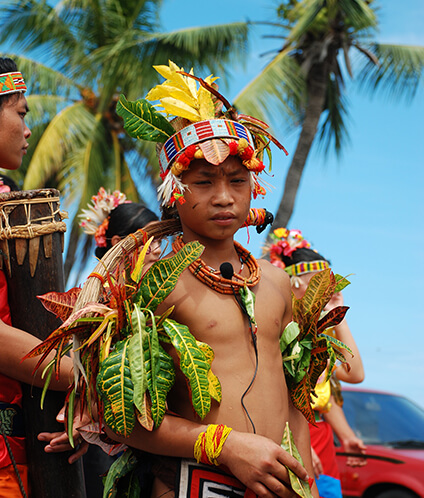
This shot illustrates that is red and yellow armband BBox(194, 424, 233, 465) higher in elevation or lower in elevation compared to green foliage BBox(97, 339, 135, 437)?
lower

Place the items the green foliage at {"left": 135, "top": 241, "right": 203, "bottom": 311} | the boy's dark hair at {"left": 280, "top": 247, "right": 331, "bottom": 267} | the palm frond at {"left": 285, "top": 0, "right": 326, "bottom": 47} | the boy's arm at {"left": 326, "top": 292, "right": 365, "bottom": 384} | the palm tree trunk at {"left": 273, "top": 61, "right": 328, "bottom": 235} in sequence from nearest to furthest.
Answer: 1. the green foliage at {"left": 135, "top": 241, "right": 203, "bottom": 311}
2. the boy's arm at {"left": 326, "top": 292, "right": 365, "bottom": 384}
3. the boy's dark hair at {"left": 280, "top": 247, "right": 331, "bottom": 267}
4. the palm tree trunk at {"left": 273, "top": 61, "right": 328, "bottom": 235}
5. the palm frond at {"left": 285, "top": 0, "right": 326, "bottom": 47}

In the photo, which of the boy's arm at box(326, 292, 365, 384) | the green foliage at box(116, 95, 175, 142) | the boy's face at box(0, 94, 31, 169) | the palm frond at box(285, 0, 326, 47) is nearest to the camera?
the green foliage at box(116, 95, 175, 142)

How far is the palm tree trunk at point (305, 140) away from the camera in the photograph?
14312mm

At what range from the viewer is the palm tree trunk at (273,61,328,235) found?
47.0ft

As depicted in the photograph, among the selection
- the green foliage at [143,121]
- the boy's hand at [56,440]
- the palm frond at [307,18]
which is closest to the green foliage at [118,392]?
the boy's hand at [56,440]

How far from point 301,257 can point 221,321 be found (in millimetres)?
2710

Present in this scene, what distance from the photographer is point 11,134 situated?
9.09 feet

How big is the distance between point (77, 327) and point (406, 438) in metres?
7.06

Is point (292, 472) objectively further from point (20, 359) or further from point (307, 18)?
point (307, 18)

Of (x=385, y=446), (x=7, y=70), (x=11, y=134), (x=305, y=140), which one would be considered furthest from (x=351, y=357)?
(x=305, y=140)

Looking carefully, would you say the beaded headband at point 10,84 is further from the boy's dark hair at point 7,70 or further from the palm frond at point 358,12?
the palm frond at point 358,12

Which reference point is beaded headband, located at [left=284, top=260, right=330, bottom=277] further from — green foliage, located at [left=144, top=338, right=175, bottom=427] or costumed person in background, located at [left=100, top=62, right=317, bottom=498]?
green foliage, located at [left=144, top=338, right=175, bottom=427]

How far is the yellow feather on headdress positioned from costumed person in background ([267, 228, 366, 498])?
7.07 ft

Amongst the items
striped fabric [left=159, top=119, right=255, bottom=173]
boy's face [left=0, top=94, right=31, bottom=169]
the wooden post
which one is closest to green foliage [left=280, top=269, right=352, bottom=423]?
striped fabric [left=159, top=119, right=255, bottom=173]
